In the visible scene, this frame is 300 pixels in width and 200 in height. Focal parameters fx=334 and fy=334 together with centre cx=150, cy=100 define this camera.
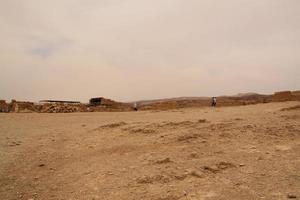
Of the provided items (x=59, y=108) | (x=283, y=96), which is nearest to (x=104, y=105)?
(x=59, y=108)

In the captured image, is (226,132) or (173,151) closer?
(173,151)

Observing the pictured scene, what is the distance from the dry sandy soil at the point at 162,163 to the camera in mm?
4602

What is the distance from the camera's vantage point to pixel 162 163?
5.81 metres

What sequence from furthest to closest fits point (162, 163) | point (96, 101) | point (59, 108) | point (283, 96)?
point (96, 101) < point (283, 96) < point (59, 108) < point (162, 163)

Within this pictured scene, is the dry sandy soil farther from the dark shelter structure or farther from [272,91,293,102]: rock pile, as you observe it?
the dark shelter structure

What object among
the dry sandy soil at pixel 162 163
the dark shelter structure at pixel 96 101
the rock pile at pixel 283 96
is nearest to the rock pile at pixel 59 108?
the dark shelter structure at pixel 96 101

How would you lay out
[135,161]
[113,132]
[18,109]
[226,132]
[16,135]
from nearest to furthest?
[135,161]
[226,132]
[113,132]
[16,135]
[18,109]

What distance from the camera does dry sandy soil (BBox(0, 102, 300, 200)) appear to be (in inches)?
181

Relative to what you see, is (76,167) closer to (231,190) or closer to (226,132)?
(231,190)

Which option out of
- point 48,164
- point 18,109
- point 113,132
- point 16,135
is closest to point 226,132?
point 113,132

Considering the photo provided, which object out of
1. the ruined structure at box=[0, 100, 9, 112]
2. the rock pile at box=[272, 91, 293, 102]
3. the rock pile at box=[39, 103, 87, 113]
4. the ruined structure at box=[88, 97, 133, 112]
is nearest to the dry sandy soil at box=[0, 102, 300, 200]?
the rock pile at box=[39, 103, 87, 113]

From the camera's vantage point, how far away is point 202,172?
5.16m

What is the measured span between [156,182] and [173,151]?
5.50 feet

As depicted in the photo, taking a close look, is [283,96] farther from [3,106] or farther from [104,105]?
[3,106]
